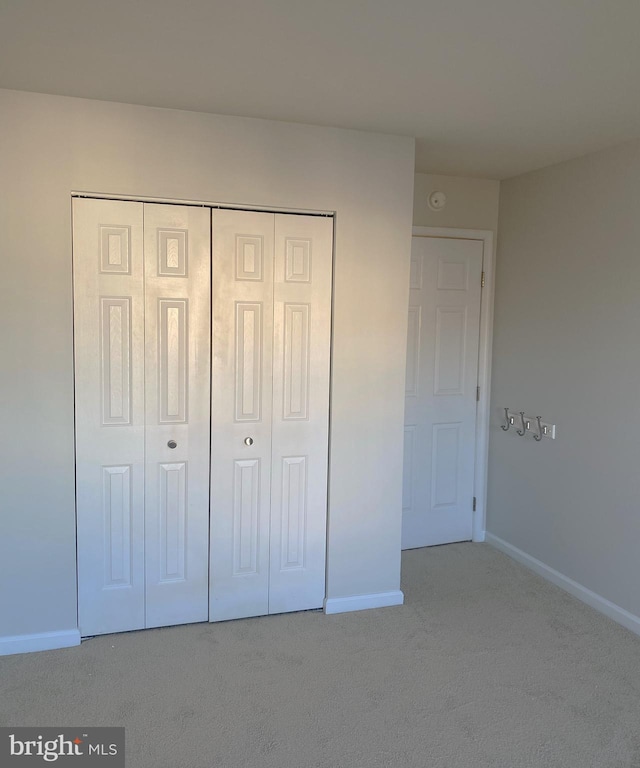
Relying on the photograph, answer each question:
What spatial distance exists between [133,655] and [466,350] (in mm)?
2730

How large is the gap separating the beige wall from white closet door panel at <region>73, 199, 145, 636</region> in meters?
1.93

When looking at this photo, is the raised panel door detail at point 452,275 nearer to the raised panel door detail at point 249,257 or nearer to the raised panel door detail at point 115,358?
the raised panel door detail at point 249,257

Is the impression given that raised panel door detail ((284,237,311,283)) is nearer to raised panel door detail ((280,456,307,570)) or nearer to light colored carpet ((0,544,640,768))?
raised panel door detail ((280,456,307,570))

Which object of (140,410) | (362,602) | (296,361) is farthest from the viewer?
(362,602)

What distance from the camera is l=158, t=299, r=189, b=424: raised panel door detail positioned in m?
2.96

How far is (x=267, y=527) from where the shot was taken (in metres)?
3.22

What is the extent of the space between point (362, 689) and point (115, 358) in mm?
1785

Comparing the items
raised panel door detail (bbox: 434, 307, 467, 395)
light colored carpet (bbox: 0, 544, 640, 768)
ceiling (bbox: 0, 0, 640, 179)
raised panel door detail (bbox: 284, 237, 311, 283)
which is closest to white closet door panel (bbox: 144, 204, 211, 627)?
light colored carpet (bbox: 0, 544, 640, 768)

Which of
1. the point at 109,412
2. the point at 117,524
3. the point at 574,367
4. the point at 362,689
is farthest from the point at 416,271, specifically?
the point at 362,689

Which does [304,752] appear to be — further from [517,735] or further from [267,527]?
[267,527]

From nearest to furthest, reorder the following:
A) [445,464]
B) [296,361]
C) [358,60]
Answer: [358,60] < [296,361] < [445,464]

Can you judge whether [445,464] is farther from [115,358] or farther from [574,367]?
[115,358]

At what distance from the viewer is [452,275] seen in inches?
165

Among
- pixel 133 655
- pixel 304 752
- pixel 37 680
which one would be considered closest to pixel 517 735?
pixel 304 752
